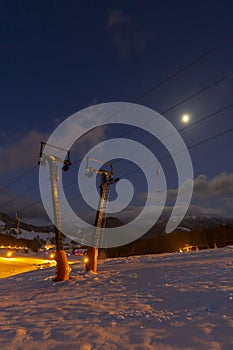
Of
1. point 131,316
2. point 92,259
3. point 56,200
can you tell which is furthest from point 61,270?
point 131,316

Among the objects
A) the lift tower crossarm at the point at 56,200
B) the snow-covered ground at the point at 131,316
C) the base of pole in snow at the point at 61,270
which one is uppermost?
the lift tower crossarm at the point at 56,200

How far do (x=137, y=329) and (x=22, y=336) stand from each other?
130 inches

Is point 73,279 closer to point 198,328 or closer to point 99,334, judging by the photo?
point 99,334

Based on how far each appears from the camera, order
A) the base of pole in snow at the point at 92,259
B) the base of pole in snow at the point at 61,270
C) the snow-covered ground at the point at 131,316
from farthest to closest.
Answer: the base of pole in snow at the point at 92,259 < the base of pole in snow at the point at 61,270 < the snow-covered ground at the point at 131,316

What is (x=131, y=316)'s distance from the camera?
8969 mm

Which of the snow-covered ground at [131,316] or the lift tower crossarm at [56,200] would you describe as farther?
the lift tower crossarm at [56,200]

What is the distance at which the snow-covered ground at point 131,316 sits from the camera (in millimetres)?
7047

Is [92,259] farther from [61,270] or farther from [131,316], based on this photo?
[131,316]

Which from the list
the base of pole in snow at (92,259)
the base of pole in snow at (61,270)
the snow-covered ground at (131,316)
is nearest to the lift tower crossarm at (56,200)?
the base of pole in snow at (61,270)

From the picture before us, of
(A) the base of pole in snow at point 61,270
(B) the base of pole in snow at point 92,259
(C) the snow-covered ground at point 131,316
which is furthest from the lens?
(B) the base of pole in snow at point 92,259

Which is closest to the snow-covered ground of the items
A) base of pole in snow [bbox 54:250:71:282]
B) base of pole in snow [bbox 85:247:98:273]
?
base of pole in snow [bbox 54:250:71:282]

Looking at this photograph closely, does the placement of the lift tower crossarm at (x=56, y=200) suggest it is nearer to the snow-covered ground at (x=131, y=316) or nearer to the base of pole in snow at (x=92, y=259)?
the base of pole in snow at (x=92, y=259)

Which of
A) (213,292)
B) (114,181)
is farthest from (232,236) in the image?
(213,292)

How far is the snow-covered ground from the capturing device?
7.05 meters
